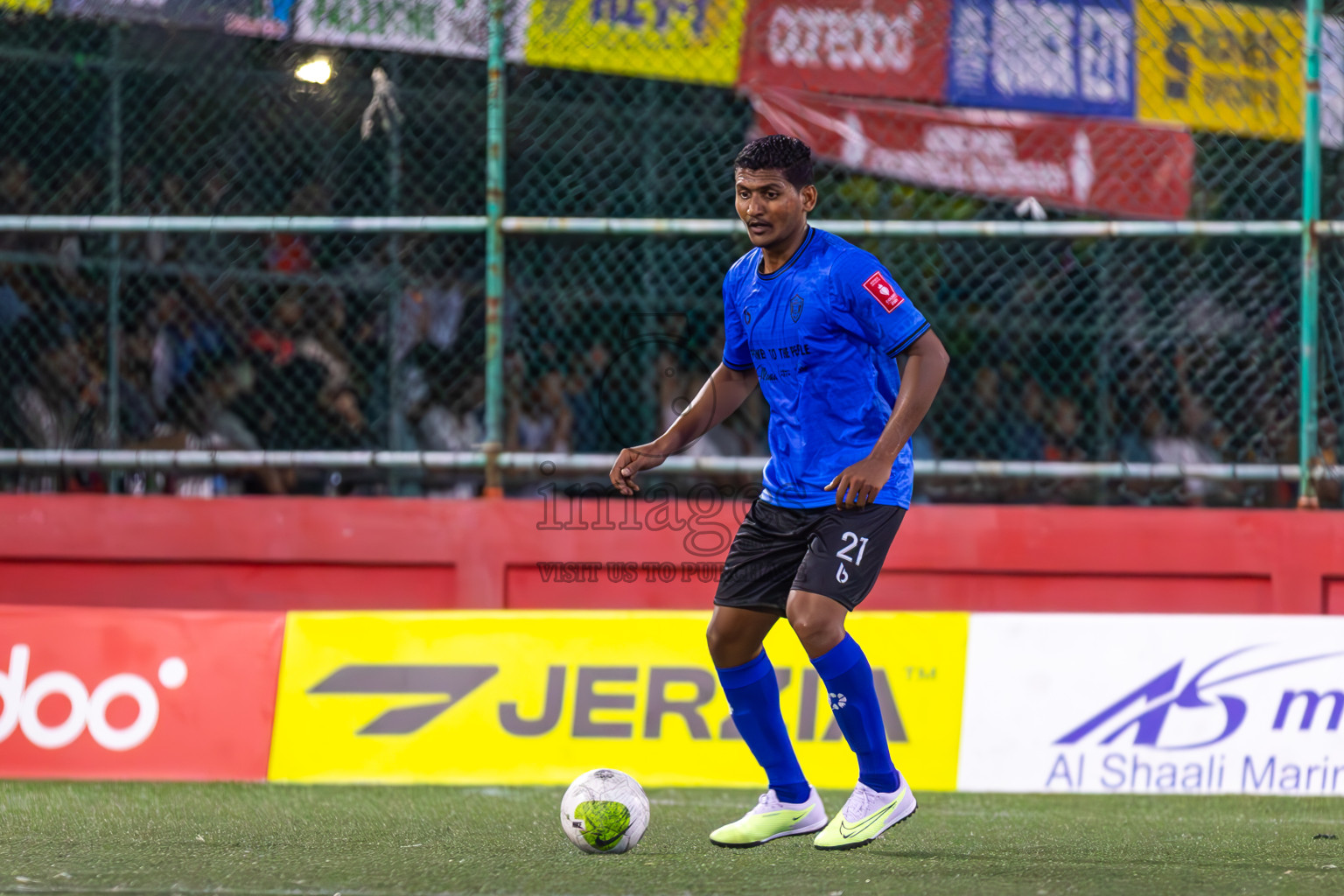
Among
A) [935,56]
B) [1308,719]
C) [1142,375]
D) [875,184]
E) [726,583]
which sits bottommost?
[1308,719]

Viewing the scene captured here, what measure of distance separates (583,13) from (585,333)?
157cm

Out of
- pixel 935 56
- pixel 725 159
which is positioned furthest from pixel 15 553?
pixel 935 56

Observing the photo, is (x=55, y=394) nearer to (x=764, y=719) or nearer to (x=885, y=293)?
(x=764, y=719)

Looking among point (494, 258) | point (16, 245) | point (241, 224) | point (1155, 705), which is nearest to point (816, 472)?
point (1155, 705)

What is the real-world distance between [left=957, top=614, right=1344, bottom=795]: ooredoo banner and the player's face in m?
2.70

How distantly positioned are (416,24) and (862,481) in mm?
4395

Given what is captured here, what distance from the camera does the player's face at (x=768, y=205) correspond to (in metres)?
4.30

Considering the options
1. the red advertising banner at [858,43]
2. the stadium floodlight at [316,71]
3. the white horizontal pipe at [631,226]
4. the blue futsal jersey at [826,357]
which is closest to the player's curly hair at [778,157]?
the blue futsal jersey at [826,357]

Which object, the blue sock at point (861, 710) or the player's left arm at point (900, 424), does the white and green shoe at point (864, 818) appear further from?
the player's left arm at point (900, 424)

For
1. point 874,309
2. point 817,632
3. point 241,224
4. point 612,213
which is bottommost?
point 817,632

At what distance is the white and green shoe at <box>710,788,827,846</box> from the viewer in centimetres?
443

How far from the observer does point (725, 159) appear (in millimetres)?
7430

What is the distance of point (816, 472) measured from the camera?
4.36 metres

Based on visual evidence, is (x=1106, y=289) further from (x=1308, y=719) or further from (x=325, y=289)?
(x=325, y=289)
